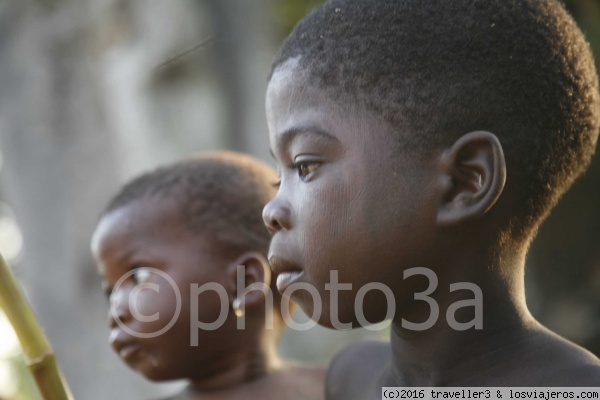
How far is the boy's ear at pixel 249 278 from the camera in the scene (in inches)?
84.1

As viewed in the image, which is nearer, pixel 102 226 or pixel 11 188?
pixel 102 226

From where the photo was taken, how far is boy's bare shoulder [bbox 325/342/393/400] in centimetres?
185

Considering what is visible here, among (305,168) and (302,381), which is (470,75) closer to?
(305,168)

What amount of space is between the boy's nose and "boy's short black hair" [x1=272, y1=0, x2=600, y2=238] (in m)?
0.21

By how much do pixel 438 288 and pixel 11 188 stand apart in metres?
4.64

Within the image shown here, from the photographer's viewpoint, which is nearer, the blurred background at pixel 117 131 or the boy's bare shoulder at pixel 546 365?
the boy's bare shoulder at pixel 546 365

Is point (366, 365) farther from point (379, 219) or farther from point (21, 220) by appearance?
point (21, 220)

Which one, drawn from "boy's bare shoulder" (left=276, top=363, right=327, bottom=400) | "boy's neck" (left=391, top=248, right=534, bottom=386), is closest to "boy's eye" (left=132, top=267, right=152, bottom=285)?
"boy's bare shoulder" (left=276, top=363, right=327, bottom=400)

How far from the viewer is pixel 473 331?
60.6 inches

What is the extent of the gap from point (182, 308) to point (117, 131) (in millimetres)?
3462

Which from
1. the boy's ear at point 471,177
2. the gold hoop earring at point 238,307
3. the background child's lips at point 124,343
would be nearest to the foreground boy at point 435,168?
the boy's ear at point 471,177

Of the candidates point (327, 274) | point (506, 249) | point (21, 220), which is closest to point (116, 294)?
point (327, 274)

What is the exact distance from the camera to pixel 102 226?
2184mm

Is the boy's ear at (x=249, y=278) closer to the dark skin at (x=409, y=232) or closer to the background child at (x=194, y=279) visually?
the background child at (x=194, y=279)
